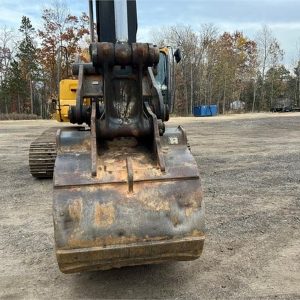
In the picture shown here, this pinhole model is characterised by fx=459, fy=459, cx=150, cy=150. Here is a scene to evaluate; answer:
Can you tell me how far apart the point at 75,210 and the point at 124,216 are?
34 cm

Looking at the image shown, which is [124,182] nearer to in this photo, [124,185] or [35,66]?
[124,185]

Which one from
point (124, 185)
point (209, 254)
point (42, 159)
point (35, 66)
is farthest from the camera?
point (35, 66)

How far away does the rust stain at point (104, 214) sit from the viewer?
3156 mm

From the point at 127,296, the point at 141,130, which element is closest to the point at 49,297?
the point at 127,296

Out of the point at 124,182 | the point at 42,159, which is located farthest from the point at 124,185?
the point at 42,159

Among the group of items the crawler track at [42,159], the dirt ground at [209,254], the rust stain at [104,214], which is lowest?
the dirt ground at [209,254]

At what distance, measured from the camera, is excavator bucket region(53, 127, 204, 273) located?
3125 millimetres

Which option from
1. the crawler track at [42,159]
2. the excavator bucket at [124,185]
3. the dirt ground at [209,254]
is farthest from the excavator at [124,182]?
the crawler track at [42,159]

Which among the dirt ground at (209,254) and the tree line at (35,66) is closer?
the dirt ground at (209,254)

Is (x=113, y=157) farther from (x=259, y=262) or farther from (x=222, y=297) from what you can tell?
(x=259, y=262)

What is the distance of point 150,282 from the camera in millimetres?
3645

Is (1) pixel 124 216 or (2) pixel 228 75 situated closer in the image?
(1) pixel 124 216

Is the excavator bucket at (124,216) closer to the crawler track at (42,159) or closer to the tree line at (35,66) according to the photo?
the crawler track at (42,159)

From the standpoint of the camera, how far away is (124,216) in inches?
125
